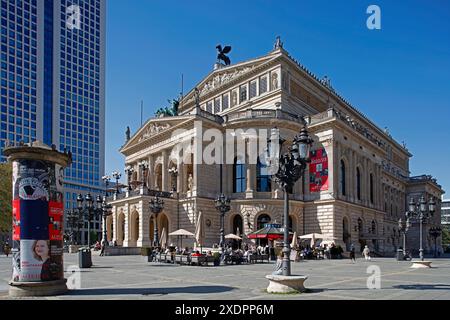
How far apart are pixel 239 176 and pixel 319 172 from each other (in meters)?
9.24

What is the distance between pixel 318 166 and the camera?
171 ft

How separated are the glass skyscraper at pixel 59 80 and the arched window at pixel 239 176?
7328 cm

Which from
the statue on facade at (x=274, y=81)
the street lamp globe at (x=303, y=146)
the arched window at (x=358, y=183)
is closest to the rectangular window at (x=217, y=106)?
the statue on facade at (x=274, y=81)

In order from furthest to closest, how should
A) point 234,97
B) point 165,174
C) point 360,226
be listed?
point 234,97, point 360,226, point 165,174

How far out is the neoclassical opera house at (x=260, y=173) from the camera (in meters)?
50.2

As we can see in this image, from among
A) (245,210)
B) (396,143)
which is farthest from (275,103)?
(396,143)

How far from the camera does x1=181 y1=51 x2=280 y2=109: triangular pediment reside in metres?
56.7

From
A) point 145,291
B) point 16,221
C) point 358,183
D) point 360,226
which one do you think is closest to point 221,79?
point 358,183

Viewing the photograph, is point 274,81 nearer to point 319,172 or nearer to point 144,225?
point 319,172

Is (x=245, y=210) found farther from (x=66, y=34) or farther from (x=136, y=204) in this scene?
(x=66, y=34)

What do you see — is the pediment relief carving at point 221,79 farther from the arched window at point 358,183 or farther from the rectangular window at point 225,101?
the arched window at point 358,183

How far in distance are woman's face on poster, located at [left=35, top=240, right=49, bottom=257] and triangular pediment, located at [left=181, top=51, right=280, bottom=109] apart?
4359 centimetres

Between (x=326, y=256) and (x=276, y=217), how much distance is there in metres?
7.64

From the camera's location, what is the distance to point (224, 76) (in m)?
63.4
